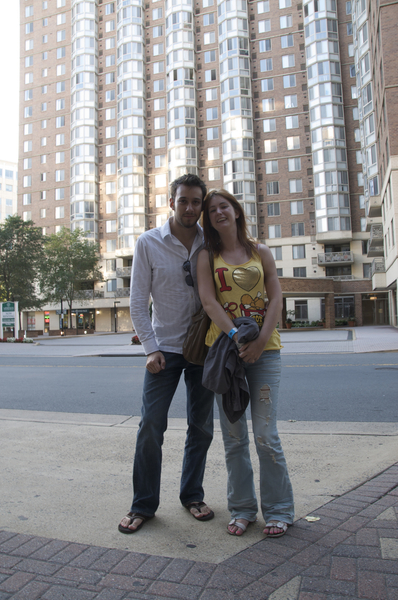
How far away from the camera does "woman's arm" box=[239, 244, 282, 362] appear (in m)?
2.62

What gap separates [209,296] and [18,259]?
43.4 meters

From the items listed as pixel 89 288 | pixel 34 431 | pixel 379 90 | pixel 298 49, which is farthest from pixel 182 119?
pixel 34 431

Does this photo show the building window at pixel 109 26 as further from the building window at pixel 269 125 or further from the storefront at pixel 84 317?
the storefront at pixel 84 317

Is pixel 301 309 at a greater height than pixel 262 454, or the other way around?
pixel 301 309

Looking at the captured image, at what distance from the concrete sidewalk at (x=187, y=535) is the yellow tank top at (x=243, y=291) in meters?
1.09

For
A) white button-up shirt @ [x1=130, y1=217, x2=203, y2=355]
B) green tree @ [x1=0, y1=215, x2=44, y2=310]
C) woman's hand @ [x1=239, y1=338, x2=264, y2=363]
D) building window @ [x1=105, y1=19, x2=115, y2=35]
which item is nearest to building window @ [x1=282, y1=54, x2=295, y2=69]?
building window @ [x1=105, y1=19, x2=115, y2=35]

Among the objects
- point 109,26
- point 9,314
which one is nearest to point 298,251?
point 9,314

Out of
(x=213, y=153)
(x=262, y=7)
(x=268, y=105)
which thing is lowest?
(x=213, y=153)

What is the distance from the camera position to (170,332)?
3055 mm

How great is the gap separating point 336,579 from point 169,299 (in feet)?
5.86

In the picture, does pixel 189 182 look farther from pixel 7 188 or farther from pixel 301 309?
pixel 7 188

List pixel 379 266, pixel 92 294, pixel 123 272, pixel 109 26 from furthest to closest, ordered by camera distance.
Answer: pixel 109 26 → pixel 92 294 → pixel 123 272 → pixel 379 266

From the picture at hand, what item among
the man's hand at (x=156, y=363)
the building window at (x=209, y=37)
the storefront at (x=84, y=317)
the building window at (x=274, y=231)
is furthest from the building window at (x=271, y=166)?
the man's hand at (x=156, y=363)

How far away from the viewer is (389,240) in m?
31.9
